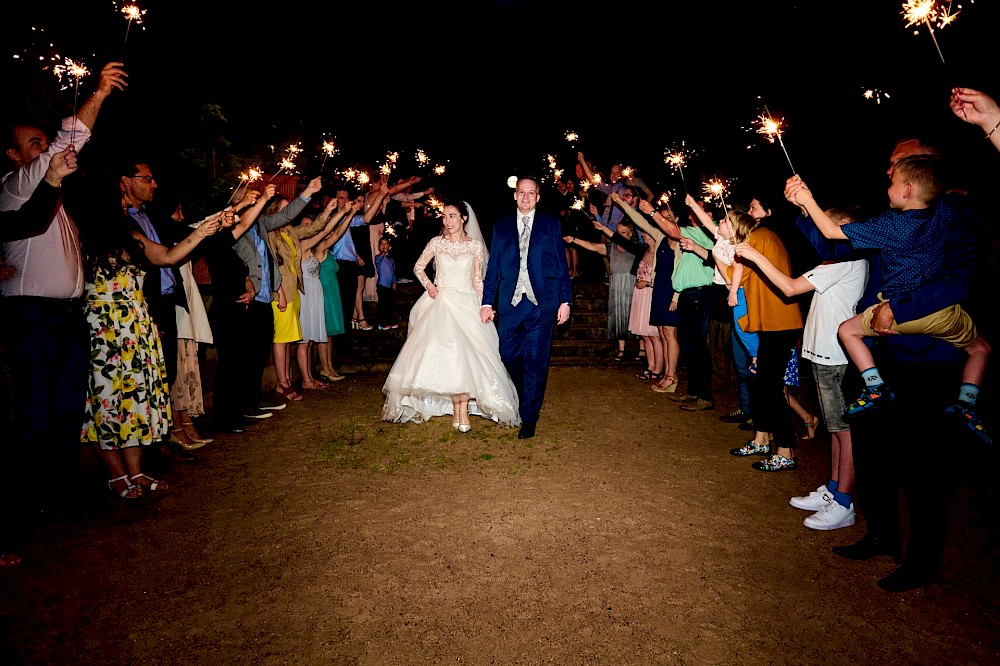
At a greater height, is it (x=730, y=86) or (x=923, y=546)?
(x=730, y=86)

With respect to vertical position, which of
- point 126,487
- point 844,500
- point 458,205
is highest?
point 458,205

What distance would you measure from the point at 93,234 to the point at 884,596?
530 centimetres

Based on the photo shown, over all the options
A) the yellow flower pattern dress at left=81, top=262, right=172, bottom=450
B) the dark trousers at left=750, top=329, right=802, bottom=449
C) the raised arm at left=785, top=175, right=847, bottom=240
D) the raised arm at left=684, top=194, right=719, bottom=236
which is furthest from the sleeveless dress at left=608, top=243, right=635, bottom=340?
the yellow flower pattern dress at left=81, top=262, right=172, bottom=450

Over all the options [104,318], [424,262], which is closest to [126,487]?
[104,318]

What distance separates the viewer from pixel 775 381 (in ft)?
14.4

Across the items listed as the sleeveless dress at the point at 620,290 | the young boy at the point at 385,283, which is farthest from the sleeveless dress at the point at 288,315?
the sleeveless dress at the point at 620,290

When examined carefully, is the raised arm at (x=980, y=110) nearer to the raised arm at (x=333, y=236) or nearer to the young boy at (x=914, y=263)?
the young boy at (x=914, y=263)

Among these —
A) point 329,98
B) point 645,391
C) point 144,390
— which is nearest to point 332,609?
point 144,390

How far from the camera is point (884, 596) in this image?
9.22 feet

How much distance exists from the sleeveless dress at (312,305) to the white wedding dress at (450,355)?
213 cm

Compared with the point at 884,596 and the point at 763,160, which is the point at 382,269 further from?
the point at 884,596

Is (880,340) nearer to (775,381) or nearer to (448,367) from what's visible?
(775,381)

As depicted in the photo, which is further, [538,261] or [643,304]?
[643,304]

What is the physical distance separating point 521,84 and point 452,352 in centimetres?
2235
